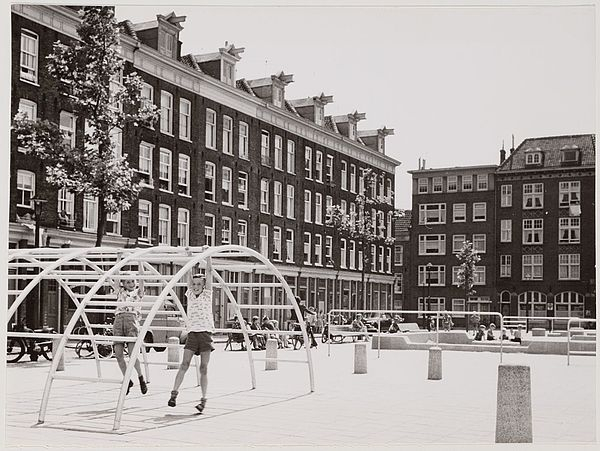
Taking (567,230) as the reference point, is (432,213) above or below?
above

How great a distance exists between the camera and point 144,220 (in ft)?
136

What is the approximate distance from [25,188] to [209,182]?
1520cm

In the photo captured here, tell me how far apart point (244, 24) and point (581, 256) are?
51.9m

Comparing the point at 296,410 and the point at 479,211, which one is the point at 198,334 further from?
the point at 479,211

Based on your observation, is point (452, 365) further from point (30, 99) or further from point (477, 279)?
point (477, 279)

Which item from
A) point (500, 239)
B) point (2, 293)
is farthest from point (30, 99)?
point (500, 239)

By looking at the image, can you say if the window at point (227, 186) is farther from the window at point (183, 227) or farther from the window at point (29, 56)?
the window at point (29, 56)

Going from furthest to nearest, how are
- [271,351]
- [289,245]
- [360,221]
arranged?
[360,221]
[289,245]
[271,351]

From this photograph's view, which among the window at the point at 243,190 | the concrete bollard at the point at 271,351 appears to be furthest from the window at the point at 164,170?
the concrete bollard at the point at 271,351

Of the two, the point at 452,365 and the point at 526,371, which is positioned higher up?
Answer: the point at 526,371

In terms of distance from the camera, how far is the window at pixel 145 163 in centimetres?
4116

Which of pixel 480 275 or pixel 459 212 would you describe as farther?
pixel 459 212

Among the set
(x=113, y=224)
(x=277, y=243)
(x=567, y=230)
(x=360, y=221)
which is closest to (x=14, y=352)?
(x=113, y=224)

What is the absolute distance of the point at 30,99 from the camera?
33156 millimetres
